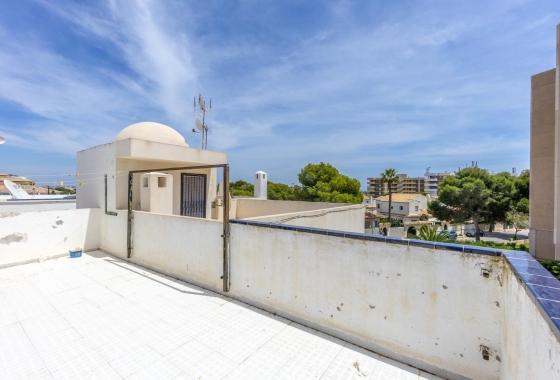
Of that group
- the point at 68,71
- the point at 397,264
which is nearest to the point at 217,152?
the point at 68,71

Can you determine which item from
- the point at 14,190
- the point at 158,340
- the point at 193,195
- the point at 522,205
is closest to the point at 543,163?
the point at 193,195

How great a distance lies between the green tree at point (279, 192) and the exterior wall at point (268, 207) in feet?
65.4

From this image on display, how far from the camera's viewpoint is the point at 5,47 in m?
8.68

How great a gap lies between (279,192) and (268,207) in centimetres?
2264

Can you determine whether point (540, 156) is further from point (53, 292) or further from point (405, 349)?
point (53, 292)

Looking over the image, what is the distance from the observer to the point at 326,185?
27406 millimetres

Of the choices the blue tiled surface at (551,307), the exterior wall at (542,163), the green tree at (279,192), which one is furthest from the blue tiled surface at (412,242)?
the green tree at (279,192)

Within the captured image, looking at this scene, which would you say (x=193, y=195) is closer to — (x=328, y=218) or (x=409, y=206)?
(x=328, y=218)

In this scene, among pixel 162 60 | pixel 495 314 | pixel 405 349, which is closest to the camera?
pixel 495 314

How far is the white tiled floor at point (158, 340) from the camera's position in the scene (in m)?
3.17

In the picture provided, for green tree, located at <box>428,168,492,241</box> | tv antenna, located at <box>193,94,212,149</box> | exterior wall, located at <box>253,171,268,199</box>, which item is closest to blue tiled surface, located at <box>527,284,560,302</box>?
tv antenna, located at <box>193,94,212,149</box>

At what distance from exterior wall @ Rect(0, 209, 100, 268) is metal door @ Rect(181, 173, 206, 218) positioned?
3.22 meters

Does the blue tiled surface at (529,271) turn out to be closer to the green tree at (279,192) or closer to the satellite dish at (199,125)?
the satellite dish at (199,125)

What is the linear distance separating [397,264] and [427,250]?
434 mm
